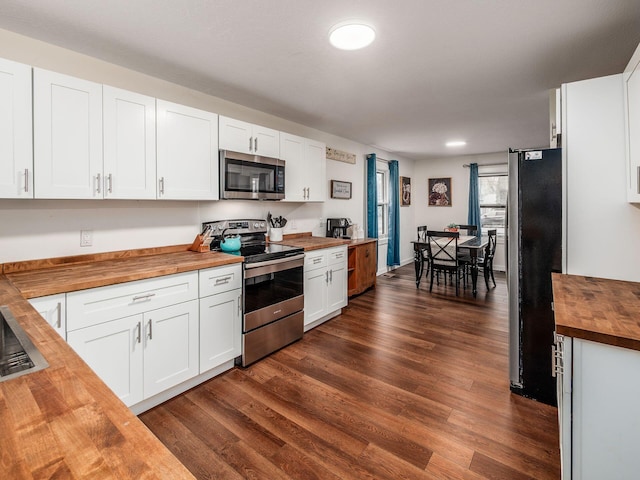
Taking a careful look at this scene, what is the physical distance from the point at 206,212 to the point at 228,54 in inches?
55.4

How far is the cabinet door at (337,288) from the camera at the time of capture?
149 inches

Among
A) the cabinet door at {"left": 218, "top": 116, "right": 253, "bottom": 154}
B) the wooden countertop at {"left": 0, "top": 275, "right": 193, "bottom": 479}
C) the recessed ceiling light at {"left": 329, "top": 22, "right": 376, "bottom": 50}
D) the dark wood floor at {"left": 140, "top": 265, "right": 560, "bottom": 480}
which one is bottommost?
the dark wood floor at {"left": 140, "top": 265, "right": 560, "bottom": 480}

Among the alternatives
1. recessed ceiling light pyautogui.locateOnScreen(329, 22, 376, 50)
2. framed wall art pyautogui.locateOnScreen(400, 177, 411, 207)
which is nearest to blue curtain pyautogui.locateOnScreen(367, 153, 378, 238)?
framed wall art pyautogui.locateOnScreen(400, 177, 411, 207)

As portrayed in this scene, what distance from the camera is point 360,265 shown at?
4.75 meters

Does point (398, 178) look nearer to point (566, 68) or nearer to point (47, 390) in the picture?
point (566, 68)

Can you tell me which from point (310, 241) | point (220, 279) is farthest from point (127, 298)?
point (310, 241)

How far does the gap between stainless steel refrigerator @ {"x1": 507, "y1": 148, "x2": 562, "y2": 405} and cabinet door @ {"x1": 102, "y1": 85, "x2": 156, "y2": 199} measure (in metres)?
2.56

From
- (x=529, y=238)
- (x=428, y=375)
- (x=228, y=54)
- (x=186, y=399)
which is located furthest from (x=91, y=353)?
(x=529, y=238)

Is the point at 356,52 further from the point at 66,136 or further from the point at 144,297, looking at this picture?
the point at 144,297

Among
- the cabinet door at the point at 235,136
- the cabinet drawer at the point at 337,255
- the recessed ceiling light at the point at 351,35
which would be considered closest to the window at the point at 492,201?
the cabinet drawer at the point at 337,255

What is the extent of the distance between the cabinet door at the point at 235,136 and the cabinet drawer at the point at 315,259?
119 centimetres

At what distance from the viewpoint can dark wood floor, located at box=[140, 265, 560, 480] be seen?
1.69 meters

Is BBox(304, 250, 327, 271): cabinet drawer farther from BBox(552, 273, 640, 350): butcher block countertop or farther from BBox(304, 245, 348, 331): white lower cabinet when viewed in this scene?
BBox(552, 273, 640, 350): butcher block countertop

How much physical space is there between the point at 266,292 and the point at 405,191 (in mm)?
5216
